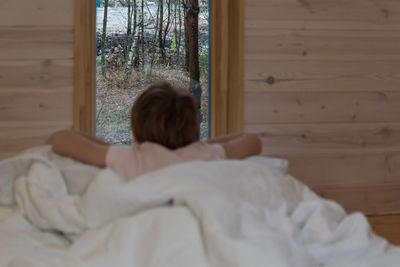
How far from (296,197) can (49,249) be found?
55 centimetres

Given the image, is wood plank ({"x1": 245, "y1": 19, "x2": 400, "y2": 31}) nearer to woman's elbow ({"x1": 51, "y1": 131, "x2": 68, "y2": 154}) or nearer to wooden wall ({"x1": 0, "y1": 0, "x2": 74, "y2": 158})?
wooden wall ({"x1": 0, "y1": 0, "x2": 74, "y2": 158})

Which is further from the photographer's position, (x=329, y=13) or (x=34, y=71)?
(x=329, y=13)

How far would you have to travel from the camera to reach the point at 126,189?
107 cm

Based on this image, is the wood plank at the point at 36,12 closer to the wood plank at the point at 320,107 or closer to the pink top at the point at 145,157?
the wood plank at the point at 320,107

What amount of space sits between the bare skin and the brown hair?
0.37 ft

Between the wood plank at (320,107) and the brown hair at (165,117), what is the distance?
1247 millimetres

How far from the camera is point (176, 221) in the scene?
1.01 metres

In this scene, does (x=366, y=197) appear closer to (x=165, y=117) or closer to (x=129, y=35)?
(x=129, y=35)

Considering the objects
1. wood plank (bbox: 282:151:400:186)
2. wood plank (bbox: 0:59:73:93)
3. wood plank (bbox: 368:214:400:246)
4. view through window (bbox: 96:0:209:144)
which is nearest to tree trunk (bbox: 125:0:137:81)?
view through window (bbox: 96:0:209:144)

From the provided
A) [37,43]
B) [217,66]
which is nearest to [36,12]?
Answer: [37,43]

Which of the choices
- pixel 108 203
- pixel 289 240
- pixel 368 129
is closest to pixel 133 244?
pixel 108 203

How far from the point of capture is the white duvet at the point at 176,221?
3.22 feet

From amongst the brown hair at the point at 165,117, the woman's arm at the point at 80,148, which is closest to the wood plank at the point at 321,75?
the brown hair at the point at 165,117

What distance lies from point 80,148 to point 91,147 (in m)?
0.03
